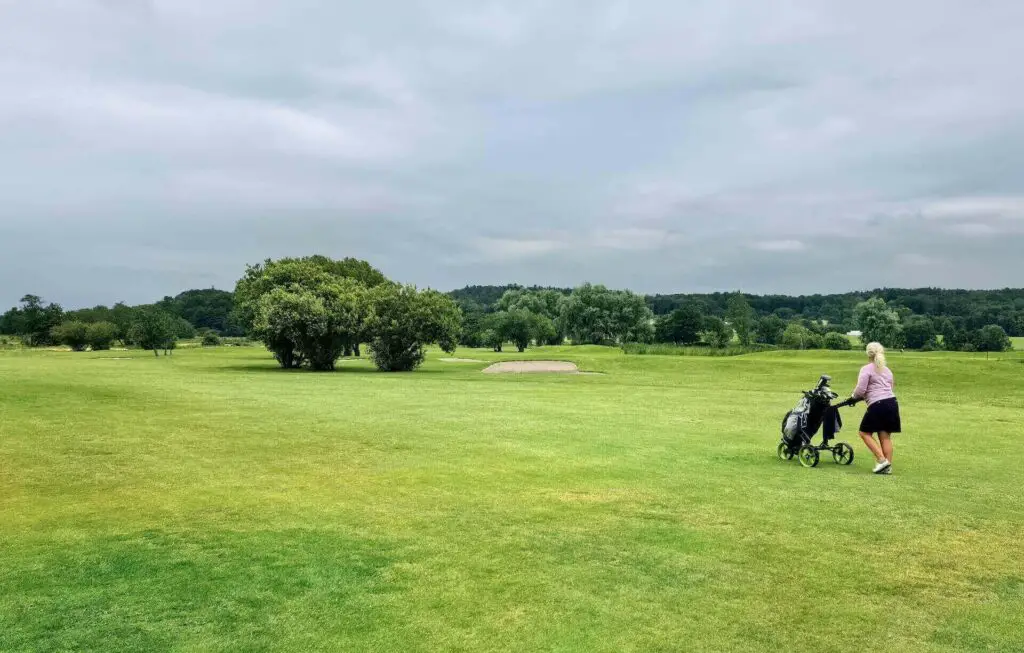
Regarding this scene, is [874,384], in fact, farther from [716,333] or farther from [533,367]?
[716,333]

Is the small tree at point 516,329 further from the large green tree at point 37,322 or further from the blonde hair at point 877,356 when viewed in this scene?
the blonde hair at point 877,356

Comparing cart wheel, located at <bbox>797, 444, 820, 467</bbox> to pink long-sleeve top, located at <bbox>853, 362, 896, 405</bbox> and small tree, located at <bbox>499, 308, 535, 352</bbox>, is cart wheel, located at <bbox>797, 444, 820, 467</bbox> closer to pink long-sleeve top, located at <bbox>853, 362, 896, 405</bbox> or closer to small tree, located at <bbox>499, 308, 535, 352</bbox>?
pink long-sleeve top, located at <bbox>853, 362, 896, 405</bbox>

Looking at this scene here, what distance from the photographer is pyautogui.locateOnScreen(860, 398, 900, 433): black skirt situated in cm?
1442

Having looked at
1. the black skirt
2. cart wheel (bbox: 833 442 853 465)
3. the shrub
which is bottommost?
cart wheel (bbox: 833 442 853 465)

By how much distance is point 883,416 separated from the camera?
14.5 m

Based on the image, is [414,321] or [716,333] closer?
[414,321]

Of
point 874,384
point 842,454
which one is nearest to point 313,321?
point 842,454

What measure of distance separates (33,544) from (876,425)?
14879mm

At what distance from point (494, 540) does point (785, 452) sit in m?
9.47

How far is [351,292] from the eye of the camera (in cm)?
5784

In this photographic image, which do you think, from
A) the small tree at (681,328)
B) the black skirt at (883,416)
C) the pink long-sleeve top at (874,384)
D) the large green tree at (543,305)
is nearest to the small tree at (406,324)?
the pink long-sleeve top at (874,384)

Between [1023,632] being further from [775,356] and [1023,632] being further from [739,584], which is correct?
[775,356]

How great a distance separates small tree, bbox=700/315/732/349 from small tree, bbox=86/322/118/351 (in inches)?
3477

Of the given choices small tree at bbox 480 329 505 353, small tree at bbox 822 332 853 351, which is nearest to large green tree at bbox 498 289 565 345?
small tree at bbox 480 329 505 353
